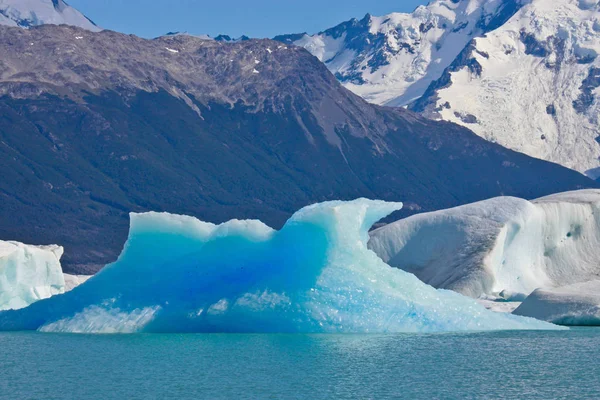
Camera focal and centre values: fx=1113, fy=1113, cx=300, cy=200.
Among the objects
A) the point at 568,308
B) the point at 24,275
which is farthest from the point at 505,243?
the point at 24,275

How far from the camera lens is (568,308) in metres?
39.4

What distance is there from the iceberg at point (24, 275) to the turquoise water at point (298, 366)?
13346 mm

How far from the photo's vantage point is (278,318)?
31000 millimetres


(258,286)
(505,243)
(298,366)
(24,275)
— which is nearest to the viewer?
(298,366)

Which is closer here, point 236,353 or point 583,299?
point 236,353

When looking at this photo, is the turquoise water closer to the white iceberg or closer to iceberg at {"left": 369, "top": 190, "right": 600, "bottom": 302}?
the white iceberg

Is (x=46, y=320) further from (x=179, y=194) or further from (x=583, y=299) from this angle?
(x=179, y=194)

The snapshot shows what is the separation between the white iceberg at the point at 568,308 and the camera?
39.2 meters

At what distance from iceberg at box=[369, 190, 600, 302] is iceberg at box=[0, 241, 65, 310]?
614 inches

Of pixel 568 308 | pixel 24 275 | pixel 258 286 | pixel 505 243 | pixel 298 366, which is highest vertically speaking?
pixel 505 243

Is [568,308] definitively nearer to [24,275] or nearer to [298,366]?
[298,366]

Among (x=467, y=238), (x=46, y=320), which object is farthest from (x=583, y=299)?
(x=46, y=320)

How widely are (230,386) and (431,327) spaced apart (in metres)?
9.43

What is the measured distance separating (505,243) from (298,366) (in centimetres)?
2714
